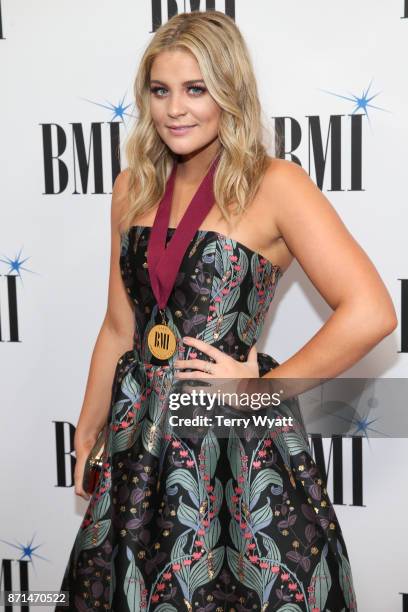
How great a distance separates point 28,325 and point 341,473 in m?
0.90

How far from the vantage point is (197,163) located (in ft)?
5.08

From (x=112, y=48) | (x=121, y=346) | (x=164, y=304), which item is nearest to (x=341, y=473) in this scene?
(x=121, y=346)

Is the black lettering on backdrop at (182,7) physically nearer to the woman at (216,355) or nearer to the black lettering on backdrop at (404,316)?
the woman at (216,355)

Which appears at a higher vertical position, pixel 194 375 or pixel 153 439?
pixel 194 375

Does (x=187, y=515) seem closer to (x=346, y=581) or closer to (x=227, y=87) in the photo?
(x=346, y=581)

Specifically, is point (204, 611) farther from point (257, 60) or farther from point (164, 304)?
point (257, 60)

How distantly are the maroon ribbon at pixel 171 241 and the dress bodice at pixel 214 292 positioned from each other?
0.06ft

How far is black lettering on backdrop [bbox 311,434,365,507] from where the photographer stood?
198cm

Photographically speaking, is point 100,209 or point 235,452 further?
point 100,209

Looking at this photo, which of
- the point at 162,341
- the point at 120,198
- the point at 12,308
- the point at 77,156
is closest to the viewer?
the point at 162,341

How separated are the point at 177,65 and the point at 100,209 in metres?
0.64

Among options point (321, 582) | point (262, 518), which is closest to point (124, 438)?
point (262, 518)

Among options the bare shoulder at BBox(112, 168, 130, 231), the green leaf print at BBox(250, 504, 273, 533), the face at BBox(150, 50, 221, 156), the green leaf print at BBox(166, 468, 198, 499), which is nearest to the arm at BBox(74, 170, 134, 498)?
the bare shoulder at BBox(112, 168, 130, 231)

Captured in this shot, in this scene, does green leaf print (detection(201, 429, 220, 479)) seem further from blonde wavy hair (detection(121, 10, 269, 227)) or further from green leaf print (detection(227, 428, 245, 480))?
blonde wavy hair (detection(121, 10, 269, 227))
